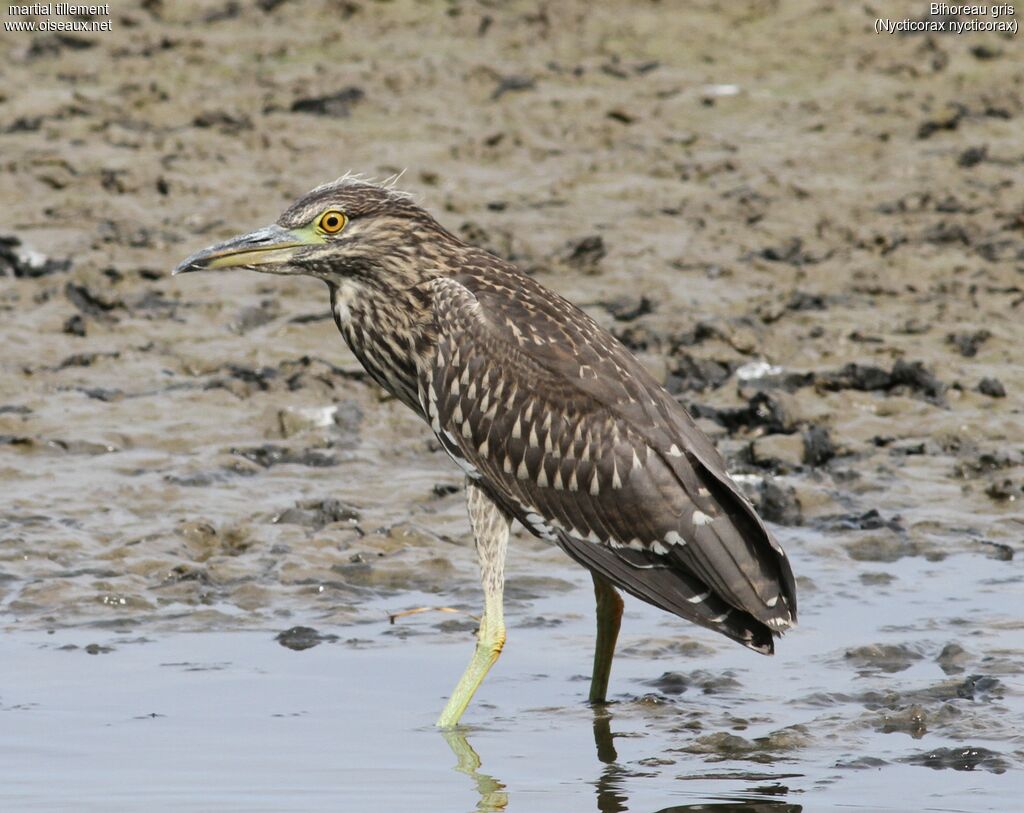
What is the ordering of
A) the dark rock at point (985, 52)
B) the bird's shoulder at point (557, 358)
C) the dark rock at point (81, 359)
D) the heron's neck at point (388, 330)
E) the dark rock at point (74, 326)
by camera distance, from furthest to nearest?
the dark rock at point (985, 52), the dark rock at point (74, 326), the dark rock at point (81, 359), the heron's neck at point (388, 330), the bird's shoulder at point (557, 358)

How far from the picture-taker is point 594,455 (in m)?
6.76

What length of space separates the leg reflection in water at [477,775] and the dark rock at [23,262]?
6.51 meters

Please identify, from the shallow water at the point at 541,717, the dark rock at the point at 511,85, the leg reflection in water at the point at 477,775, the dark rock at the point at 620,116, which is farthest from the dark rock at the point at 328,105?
the leg reflection in water at the point at 477,775

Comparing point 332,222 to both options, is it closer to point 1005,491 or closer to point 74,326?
point 1005,491

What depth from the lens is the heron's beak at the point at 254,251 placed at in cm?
706

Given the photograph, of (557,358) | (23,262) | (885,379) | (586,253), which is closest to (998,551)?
(885,379)

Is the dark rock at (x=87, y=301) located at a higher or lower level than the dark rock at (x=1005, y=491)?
higher

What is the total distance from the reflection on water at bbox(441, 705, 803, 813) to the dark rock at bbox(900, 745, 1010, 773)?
0.53 m

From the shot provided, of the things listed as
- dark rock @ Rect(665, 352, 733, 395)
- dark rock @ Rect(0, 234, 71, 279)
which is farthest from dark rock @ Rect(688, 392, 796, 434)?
dark rock @ Rect(0, 234, 71, 279)

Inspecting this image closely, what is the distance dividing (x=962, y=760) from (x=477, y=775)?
166 cm

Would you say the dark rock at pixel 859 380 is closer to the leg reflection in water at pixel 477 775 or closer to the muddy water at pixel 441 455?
the muddy water at pixel 441 455

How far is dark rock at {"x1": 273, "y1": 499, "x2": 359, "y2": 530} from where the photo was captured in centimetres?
885

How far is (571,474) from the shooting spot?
22.3 ft

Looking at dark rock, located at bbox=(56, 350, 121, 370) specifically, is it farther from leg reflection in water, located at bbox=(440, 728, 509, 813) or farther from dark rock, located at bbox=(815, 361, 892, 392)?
leg reflection in water, located at bbox=(440, 728, 509, 813)
